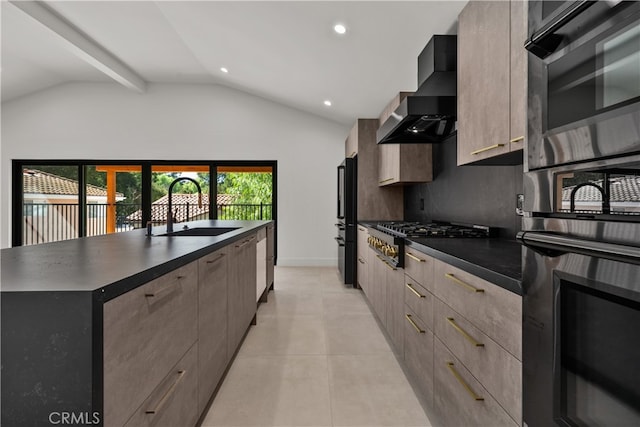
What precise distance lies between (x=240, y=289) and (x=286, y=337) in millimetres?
693

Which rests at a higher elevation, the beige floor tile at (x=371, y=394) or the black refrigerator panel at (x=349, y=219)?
the black refrigerator panel at (x=349, y=219)

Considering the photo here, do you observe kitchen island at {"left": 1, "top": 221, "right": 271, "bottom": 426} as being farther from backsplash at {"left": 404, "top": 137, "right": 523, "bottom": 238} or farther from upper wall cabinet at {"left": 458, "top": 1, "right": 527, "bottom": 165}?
backsplash at {"left": 404, "top": 137, "right": 523, "bottom": 238}

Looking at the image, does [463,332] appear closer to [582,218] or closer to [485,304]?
[485,304]

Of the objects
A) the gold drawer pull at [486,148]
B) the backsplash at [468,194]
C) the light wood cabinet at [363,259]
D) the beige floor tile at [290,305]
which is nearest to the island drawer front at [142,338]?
the gold drawer pull at [486,148]

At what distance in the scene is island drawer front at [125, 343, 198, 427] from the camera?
103 cm

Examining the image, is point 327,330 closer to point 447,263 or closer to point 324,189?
point 447,263

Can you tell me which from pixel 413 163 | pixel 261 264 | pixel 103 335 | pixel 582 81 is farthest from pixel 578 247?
pixel 261 264

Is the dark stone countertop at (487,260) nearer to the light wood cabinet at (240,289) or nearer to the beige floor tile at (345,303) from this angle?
the light wood cabinet at (240,289)

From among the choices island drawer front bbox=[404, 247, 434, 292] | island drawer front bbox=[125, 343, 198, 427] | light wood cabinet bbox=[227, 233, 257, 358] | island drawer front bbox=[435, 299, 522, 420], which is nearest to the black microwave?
island drawer front bbox=[435, 299, 522, 420]

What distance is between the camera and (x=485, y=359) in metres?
1.17

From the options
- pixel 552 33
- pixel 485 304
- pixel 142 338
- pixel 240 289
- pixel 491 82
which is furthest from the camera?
pixel 240 289

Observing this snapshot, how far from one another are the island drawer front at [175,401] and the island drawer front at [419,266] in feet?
3.76

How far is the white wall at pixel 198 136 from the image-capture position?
639cm

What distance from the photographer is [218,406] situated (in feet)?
6.08
